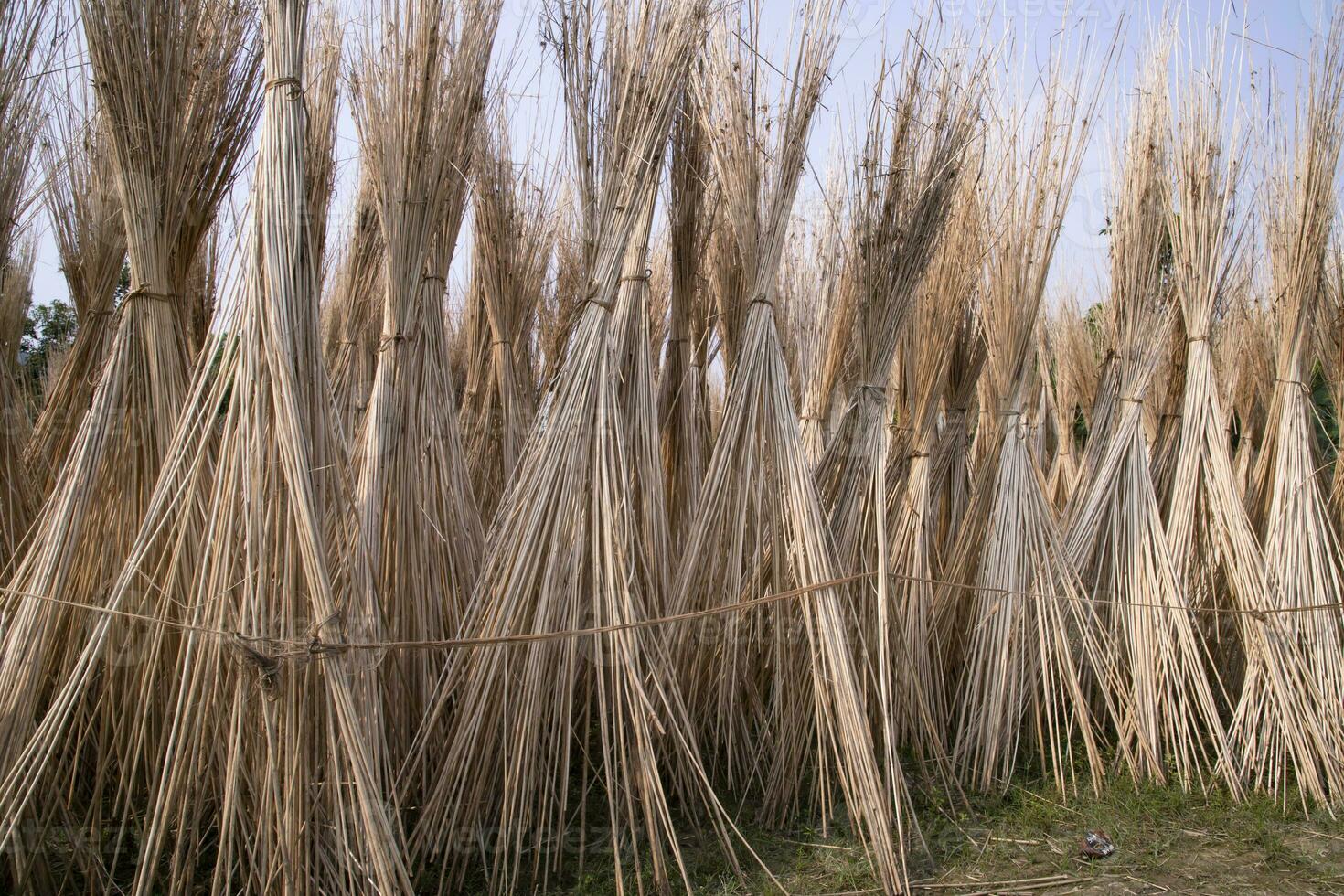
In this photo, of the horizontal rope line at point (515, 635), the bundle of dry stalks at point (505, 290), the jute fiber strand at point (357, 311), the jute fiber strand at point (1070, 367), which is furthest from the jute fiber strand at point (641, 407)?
the jute fiber strand at point (1070, 367)

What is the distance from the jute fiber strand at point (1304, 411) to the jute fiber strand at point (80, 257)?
3200 millimetres

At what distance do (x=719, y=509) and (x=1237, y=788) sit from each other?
153 centimetres

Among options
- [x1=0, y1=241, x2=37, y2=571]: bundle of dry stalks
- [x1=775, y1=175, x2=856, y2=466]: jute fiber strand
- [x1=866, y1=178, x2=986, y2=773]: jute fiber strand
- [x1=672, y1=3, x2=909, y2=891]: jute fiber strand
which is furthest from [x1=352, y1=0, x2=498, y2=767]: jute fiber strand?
[x1=866, y1=178, x2=986, y2=773]: jute fiber strand

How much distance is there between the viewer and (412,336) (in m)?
2.33

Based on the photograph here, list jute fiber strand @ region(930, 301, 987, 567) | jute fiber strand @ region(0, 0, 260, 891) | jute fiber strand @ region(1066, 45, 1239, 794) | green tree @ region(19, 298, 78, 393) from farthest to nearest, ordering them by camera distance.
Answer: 1. green tree @ region(19, 298, 78, 393)
2. jute fiber strand @ region(930, 301, 987, 567)
3. jute fiber strand @ region(1066, 45, 1239, 794)
4. jute fiber strand @ region(0, 0, 260, 891)

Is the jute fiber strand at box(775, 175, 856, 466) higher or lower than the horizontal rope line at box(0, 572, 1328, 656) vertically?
higher

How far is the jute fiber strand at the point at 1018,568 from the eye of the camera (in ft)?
8.10

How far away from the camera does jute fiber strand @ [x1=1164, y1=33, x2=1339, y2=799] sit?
2469 mm

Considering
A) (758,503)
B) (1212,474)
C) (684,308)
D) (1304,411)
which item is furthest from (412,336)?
(1304,411)

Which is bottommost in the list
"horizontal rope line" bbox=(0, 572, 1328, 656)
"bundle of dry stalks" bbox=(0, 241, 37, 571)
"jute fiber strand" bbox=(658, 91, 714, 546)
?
"horizontal rope line" bbox=(0, 572, 1328, 656)

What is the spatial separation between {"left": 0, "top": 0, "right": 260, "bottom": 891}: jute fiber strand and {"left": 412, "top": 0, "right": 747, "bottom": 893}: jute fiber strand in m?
0.56

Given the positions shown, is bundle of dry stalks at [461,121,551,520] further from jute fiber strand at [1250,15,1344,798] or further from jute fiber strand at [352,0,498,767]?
jute fiber strand at [1250,15,1344,798]

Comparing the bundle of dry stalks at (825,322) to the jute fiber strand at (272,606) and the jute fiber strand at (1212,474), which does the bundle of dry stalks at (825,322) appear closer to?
the jute fiber strand at (1212,474)

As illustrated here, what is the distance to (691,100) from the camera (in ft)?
7.80
